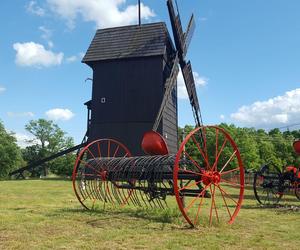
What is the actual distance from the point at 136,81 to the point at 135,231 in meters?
19.2

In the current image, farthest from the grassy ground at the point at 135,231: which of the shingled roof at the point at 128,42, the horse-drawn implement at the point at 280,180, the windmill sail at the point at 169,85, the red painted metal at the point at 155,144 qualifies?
the shingled roof at the point at 128,42

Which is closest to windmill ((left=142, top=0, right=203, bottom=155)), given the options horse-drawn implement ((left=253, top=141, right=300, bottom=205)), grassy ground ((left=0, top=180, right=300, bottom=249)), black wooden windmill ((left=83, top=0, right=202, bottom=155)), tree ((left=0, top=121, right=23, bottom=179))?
black wooden windmill ((left=83, top=0, right=202, bottom=155))

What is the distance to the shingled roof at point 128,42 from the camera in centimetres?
2556

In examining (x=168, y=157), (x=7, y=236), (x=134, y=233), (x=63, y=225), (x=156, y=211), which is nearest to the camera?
(x=7, y=236)

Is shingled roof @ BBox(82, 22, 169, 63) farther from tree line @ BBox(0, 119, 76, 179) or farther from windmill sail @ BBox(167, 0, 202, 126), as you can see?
tree line @ BBox(0, 119, 76, 179)

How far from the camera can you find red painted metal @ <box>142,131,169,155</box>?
31.5ft

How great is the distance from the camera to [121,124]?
25500 mm

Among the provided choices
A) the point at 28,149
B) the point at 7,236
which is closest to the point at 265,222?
the point at 7,236

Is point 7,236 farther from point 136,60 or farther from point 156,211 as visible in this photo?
point 136,60

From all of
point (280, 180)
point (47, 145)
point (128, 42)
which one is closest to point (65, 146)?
point (47, 145)

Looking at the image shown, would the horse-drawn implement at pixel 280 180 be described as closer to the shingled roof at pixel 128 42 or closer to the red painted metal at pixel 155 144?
the red painted metal at pixel 155 144

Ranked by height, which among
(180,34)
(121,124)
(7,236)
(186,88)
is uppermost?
(180,34)

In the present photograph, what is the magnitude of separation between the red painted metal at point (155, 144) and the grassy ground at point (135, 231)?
4.88 feet

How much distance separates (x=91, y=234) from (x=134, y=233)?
768 mm
